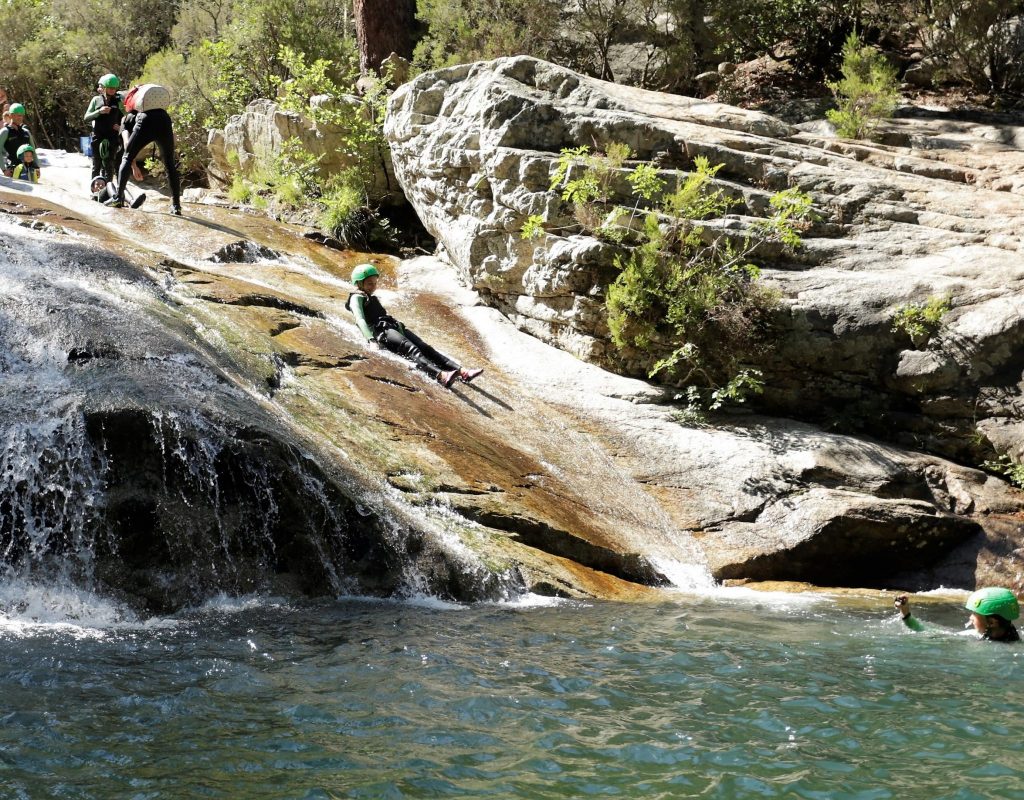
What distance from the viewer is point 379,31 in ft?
63.9

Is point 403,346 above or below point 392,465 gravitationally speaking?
above

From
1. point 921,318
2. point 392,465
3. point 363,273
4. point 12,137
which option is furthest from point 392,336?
point 12,137

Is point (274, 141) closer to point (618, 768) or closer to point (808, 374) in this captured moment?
point (808, 374)

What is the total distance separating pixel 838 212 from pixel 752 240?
1.32 metres

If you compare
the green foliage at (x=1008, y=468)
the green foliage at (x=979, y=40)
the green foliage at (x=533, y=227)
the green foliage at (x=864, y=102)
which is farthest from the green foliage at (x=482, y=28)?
the green foliage at (x=1008, y=468)

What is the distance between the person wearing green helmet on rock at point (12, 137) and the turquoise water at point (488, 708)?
41.9ft

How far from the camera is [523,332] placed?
13.7m

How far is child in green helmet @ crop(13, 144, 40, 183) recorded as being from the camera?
52.9 feet

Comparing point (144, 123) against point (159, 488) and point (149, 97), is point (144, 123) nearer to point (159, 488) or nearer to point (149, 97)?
point (149, 97)

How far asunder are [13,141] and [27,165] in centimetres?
77

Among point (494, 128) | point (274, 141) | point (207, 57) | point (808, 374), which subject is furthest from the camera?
point (207, 57)

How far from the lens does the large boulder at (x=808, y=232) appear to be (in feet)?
37.3

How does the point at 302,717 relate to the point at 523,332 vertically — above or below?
below

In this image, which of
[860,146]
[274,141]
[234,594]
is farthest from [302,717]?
[274,141]
